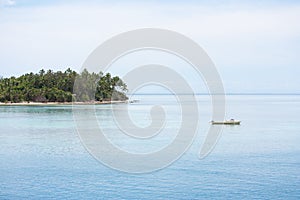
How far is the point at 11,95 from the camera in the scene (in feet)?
320

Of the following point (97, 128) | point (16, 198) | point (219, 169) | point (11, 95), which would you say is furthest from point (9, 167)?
point (11, 95)

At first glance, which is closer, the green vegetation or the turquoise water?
the turquoise water

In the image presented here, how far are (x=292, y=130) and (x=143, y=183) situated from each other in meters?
27.6

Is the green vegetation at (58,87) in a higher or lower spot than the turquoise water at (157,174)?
higher

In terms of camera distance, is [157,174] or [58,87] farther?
[58,87]

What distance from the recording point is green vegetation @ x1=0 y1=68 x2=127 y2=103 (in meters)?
99.3

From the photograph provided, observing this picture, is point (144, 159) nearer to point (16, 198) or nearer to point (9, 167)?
point (9, 167)

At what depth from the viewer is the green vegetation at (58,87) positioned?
3910 inches

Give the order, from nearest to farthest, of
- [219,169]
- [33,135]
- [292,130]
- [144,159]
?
[219,169]
[144,159]
[33,135]
[292,130]

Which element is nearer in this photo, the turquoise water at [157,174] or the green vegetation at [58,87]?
the turquoise water at [157,174]

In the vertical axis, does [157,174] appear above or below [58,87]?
below

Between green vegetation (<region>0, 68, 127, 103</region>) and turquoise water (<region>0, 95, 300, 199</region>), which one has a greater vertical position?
green vegetation (<region>0, 68, 127, 103</region>)

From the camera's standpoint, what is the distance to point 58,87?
342 ft

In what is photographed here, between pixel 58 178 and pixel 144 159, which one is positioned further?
pixel 144 159
